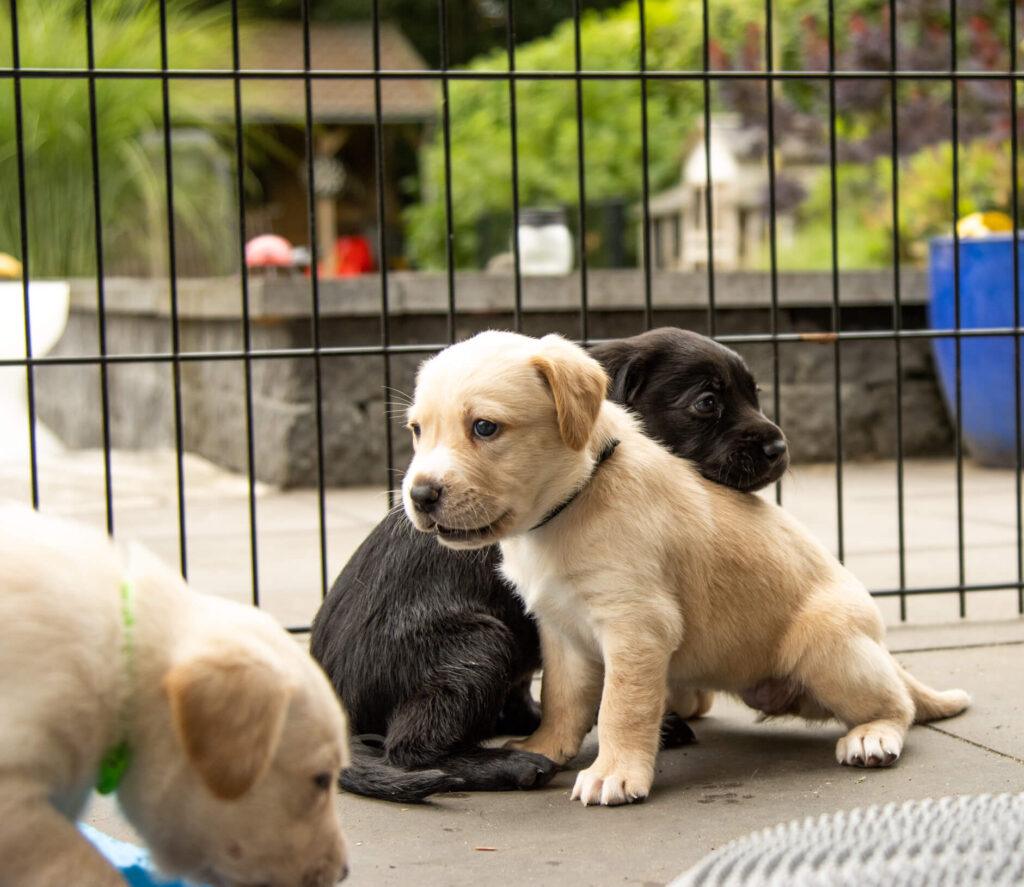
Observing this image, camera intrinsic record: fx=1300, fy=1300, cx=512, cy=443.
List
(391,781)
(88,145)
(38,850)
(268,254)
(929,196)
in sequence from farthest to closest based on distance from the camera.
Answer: (88,145) < (929,196) < (268,254) < (391,781) < (38,850)

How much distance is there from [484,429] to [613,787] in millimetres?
774

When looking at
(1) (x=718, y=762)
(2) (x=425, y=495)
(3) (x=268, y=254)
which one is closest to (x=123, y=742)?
(2) (x=425, y=495)

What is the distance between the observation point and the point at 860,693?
115 inches

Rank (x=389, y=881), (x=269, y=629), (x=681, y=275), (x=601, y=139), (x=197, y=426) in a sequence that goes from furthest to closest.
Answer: (x=601, y=139) → (x=197, y=426) → (x=681, y=275) → (x=389, y=881) → (x=269, y=629)

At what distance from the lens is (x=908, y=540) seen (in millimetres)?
5980

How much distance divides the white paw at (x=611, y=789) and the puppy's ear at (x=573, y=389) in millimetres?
681

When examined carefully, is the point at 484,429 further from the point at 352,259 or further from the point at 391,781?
the point at 352,259

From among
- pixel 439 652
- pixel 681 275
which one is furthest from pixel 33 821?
pixel 681 275

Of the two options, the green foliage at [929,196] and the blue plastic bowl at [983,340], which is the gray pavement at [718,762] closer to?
the blue plastic bowl at [983,340]

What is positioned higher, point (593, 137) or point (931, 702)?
point (593, 137)

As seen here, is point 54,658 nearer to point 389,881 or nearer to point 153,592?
point 153,592

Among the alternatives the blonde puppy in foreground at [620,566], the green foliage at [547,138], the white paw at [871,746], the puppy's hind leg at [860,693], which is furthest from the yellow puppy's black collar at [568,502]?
the green foliage at [547,138]

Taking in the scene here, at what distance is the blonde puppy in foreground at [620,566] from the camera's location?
2.65 m

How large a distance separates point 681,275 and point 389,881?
6488 mm
